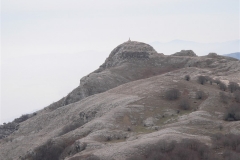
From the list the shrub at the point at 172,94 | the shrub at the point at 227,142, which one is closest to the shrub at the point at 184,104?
the shrub at the point at 172,94

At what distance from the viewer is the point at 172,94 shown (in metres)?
58.7

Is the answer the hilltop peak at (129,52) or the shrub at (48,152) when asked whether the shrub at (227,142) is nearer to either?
the shrub at (48,152)

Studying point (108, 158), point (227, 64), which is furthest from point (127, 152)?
point (227, 64)

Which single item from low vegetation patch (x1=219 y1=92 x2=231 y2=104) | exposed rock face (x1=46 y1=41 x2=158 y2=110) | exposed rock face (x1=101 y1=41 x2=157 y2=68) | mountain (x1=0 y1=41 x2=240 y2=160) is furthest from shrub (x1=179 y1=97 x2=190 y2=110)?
exposed rock face (x1=101 y1=41 x2=157 y2=68)

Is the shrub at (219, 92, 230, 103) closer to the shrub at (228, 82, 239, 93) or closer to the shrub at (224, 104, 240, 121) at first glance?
the shrub at (228, 82, 239, 93)

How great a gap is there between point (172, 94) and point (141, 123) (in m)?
9.85

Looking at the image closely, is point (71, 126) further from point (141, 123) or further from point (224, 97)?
point (224, 97)

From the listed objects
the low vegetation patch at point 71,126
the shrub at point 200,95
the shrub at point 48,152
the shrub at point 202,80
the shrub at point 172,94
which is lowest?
the shrub at point 48,152

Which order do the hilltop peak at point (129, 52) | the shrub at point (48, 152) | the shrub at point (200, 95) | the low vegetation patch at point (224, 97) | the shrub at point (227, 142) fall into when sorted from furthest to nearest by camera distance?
the hilltop peak at point (129, 52), the shrub at point (200, 95), the low vegetation patch at point (224, 97), the shrub at point (48, 152), the shrub at point (227, 142)

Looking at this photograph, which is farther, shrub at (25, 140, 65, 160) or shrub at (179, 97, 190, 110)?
shrub at (179, 97, 190, 110)

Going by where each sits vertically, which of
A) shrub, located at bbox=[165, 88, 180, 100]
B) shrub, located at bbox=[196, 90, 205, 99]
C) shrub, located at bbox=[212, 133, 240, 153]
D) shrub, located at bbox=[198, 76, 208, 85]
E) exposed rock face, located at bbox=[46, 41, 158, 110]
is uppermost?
exposed rock face, located at bbox=[46, 41, 158, 110]

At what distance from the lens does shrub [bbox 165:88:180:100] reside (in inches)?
2297

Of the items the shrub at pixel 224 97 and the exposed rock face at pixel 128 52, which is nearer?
the shrub at pixel 224 97

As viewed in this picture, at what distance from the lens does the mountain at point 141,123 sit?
3741cm
